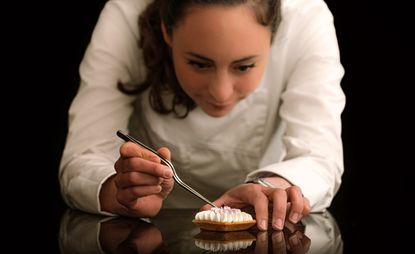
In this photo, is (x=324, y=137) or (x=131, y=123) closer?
(x=324, y=137)

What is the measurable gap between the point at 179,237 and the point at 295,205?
0.25 meters

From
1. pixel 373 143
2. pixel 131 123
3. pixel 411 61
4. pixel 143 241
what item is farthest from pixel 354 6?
pixel 143 241

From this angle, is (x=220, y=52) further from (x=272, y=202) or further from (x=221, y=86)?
(x=272, y=202)

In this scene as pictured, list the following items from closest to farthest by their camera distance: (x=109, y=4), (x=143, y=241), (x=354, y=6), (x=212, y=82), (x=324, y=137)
→ 1. (x=143, y=241)
2. (x=212, y=82)
3. (x=324, y=137)
4. (x=109, y=4)
5. (x=354, y=6)

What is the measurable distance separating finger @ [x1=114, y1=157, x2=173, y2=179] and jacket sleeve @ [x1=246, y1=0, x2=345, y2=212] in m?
0.29

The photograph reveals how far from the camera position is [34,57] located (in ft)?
8.48

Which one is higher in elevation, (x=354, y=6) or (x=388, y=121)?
(x=354, y=6)

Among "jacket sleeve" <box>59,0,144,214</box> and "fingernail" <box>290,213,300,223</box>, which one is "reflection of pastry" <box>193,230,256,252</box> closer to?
"fingernail" <box>290,213,300,223</box>

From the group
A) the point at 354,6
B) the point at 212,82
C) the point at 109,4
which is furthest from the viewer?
the point at 354,6

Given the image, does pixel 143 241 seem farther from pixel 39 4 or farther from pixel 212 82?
pixel 39 4

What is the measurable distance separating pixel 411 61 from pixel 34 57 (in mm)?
1121

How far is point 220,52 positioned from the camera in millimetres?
1563

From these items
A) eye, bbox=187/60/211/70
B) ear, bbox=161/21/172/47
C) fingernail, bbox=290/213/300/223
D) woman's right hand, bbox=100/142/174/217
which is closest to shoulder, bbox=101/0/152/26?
ear, bbox=161/21/172/47

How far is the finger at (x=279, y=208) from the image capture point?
4.57 feet
